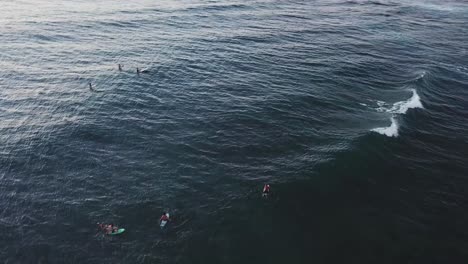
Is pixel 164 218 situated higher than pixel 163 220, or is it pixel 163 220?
pixel 164 218

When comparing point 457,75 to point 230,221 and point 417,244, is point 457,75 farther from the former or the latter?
point 230,221

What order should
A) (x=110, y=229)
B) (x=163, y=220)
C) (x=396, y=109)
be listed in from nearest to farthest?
(x=110, y=229) → (x=163, y=220) → (x=396, y=109)

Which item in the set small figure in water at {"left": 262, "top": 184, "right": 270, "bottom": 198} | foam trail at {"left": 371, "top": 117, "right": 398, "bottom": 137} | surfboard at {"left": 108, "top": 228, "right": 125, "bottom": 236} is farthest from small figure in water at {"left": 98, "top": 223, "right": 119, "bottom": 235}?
foam trail at {"left": 371, "top": 117, "right": 398, "bottom": 137}

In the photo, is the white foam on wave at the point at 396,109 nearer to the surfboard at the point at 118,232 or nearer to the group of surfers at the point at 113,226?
the group of surfers at the point at 113,226

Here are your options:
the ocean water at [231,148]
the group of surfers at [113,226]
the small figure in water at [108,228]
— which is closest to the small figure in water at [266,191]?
the ocean water at [231,148]

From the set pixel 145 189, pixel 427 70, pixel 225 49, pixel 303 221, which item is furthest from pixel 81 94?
pixel 427 70

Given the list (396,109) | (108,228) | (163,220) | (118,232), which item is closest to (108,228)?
(108,228)

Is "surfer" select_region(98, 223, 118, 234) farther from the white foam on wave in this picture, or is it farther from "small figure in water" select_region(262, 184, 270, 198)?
the white foam on wave

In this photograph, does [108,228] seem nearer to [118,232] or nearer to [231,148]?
[118,232]
